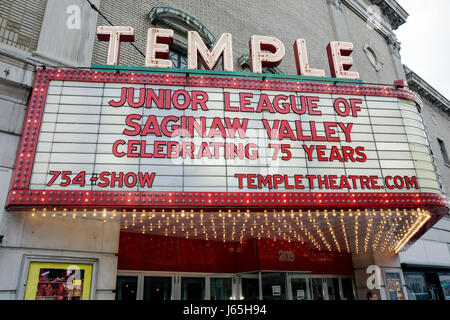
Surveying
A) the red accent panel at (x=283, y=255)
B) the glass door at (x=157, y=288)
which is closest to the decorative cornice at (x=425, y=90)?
the red accent panel at (x=283, y=255)

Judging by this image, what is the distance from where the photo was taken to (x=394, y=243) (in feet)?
41.9

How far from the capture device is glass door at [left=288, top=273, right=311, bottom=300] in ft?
37.4

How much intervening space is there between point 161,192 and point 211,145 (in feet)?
5.22

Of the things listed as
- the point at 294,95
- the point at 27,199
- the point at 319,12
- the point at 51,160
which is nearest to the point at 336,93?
the point at 294,95

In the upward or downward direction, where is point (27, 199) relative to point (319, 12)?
downward

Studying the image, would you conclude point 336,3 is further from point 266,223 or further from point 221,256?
point 221,256

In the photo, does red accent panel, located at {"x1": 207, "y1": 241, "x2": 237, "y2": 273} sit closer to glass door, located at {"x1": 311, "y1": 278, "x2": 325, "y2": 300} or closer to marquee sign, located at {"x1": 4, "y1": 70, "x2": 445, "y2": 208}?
glass door, located at {"x1": 311, "y1": 278, "x2": 325, "y2": 300}

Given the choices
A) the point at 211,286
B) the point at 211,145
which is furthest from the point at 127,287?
the point at 211,145

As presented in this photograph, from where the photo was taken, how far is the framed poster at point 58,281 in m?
6.83

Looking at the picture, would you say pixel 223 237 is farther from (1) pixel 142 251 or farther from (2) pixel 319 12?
(2) pixel 319 12

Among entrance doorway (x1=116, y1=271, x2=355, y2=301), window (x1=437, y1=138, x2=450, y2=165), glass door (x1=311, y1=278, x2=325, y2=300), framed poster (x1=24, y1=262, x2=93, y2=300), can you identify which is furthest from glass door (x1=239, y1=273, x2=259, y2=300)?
window (x1=437, y1=138, x2=450, y2=165)

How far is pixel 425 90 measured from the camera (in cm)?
2241

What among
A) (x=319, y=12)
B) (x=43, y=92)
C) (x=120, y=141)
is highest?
(x=319, y=12)

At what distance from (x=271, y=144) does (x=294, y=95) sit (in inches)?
67.2
